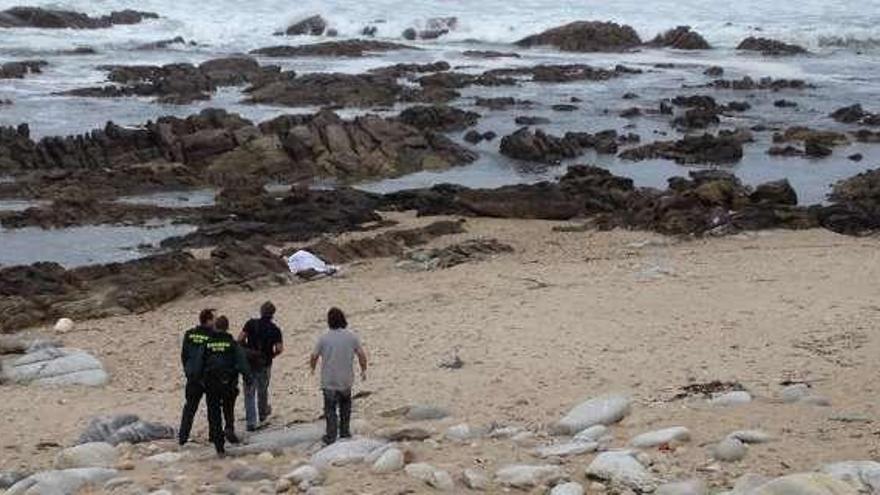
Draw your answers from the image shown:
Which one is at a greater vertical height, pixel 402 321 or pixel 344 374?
pixel 344 374

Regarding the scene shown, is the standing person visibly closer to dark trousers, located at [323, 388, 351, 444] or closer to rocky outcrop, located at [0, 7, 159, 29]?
dark trousers, located at [323, 388, 351, 444]

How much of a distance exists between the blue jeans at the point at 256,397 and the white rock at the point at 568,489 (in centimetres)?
356

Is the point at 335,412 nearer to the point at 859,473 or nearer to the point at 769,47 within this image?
the point at 859,473

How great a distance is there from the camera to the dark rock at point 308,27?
219 feet

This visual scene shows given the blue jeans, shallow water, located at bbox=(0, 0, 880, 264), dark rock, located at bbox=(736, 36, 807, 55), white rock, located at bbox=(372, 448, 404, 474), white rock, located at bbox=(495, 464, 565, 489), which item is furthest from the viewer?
dark rock, located at bbox=(736, 36, 807, 55)

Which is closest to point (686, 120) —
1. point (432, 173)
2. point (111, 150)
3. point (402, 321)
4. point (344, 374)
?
point (432, 173)

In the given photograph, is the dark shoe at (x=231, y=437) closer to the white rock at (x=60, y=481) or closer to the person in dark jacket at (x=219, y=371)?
the person in dark jacket at (x=219, y=371)

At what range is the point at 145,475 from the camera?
9141mm

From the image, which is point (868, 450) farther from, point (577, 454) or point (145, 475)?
point (145, 475)

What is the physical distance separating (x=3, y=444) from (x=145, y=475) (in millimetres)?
2466

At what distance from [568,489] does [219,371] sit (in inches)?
131

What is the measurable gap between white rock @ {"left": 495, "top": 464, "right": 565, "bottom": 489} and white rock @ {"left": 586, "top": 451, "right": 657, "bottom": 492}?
245 millimetres

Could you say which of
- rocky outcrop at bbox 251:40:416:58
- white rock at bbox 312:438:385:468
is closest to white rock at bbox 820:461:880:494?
white rock at bbox 312:438:385:468

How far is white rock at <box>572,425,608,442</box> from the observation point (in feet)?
30.2
